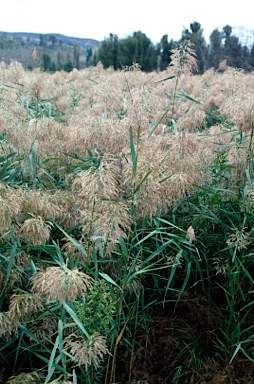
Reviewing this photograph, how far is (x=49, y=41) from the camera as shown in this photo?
2612cm

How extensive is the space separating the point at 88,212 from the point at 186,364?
49.6 inches

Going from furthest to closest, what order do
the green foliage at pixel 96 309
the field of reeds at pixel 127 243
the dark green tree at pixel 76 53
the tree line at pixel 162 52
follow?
the dark green tree at pixel 76 53
the tree line at pixel 162 52
the field of reeds at pixel 127 243
the green foliage at pixel 96 309

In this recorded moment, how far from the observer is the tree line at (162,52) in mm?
17141

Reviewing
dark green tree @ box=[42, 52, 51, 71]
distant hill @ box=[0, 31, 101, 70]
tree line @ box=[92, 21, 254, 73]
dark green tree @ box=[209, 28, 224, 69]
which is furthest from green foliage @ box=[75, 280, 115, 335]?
dark green tree @ box=[42, 52, 51, 71]

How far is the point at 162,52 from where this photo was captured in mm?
17453

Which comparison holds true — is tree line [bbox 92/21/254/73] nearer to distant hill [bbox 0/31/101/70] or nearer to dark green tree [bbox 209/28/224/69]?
dark green tree [bbox 209/28/224/69]

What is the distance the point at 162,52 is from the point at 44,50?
6.90m

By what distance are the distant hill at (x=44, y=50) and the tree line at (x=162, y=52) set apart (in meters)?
1.66

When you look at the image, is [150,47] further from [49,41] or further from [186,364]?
[186,364]

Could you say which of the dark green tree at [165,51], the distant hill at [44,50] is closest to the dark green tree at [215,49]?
the dark green tree at [165,51]

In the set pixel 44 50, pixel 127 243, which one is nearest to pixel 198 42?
pixel 44 50

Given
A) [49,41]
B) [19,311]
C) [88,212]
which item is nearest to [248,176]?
[88,212]

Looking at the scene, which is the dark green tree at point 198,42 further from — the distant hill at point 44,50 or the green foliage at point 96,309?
the green foliage at point 96,309

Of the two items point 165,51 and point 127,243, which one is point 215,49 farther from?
point 127,243
